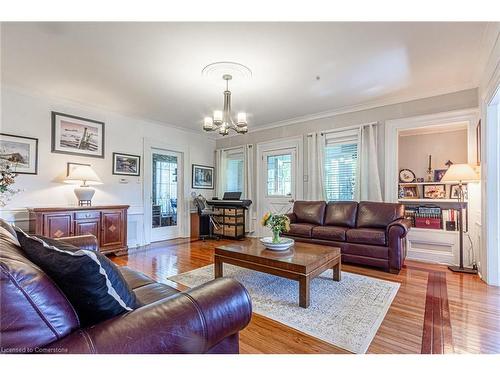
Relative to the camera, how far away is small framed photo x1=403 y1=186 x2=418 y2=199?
14.1 feet

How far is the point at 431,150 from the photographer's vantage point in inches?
172

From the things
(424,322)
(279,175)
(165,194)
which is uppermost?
(279,175)

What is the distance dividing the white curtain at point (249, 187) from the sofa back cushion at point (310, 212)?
1.46m

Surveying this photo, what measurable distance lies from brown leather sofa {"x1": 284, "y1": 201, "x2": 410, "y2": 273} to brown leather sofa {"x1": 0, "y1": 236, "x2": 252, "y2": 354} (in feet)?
9.36

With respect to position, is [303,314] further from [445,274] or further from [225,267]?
[445,274]

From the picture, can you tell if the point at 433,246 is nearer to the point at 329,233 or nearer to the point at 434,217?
the point at 434,217

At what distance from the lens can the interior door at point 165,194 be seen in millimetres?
5504

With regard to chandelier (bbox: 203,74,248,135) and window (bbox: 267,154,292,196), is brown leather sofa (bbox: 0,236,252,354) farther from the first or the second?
window (bbox: 267,154,292,196)

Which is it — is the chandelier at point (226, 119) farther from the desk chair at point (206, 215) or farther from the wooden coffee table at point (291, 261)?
the desk chair at point (206, 215)

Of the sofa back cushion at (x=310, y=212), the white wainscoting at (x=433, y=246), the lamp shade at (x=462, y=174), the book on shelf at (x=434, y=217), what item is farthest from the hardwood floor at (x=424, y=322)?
the lamp shade at (x=462, y=174)

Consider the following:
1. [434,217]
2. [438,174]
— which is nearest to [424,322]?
[434,217]

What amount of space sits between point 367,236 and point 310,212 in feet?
3.81

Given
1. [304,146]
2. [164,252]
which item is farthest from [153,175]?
[304,146]

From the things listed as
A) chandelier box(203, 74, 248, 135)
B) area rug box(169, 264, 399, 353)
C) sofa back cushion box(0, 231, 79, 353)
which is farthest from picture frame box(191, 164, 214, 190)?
sofa back cushion box(0, 231, 79, 353)
